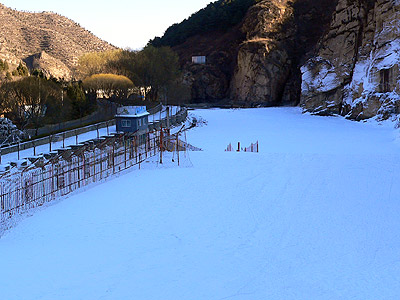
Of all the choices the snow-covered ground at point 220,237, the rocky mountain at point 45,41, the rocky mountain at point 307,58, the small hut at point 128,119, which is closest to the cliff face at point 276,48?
the rocky mountain at point 307,58

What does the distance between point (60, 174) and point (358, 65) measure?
2038 inches

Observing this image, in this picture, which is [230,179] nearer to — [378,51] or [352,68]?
[378,51]

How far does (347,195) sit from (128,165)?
13.9 metres

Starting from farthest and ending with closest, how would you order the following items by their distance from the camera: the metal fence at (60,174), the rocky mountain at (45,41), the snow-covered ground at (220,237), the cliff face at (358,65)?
the rocky mountain at (45,41) → the cliff face at (358,65) → the metal fence at (60,174) → the snow-covered ground at (220,237)

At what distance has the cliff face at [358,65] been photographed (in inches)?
2175

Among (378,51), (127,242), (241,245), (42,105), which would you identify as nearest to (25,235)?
(127,242)

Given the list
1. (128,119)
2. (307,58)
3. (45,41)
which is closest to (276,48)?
(307,58)

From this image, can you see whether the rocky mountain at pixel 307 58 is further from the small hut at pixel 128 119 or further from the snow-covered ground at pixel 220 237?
the small hut at pixel 128 119

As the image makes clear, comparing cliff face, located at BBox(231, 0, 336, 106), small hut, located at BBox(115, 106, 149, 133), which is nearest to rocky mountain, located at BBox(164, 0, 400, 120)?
cliff face, located at BBox(231, 0, 336, 106)

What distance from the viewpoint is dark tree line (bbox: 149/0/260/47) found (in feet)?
375

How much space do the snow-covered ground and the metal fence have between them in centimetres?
100

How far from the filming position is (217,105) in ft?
308

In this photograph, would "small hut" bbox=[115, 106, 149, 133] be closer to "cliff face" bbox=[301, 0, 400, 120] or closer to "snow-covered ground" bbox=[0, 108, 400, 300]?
"snow-covered ground" bbox=[0, 108, 400, 300]

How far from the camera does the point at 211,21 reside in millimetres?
117250
